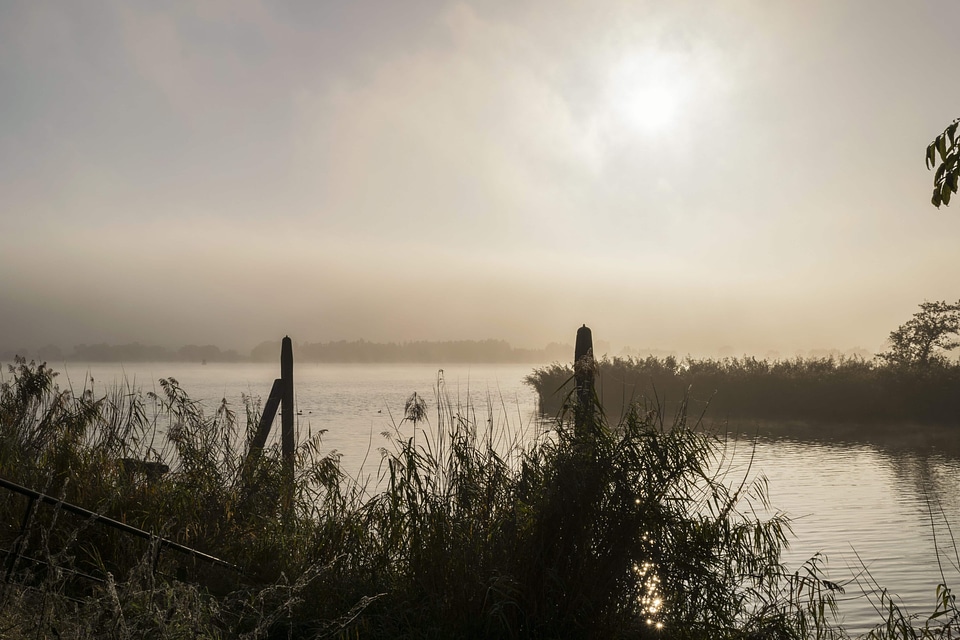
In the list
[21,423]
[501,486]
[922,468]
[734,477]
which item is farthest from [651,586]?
[922,468]

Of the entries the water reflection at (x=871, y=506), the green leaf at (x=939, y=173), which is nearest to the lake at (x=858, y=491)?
the water reflection at (x=871, y=506)

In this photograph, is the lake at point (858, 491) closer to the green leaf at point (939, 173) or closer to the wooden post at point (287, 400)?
the wooden post at point (287, 400)

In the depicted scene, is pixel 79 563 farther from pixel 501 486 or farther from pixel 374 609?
pixel 501 486

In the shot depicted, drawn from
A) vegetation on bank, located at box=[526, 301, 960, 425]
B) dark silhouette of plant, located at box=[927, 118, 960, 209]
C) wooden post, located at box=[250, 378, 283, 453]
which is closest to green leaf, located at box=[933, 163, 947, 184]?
dark silhouette of plant, located at box=[927, 118, 960, 209]

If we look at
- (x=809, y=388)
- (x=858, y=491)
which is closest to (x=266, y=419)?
(x=858, y=491)

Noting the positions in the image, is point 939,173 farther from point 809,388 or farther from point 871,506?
point 809,388

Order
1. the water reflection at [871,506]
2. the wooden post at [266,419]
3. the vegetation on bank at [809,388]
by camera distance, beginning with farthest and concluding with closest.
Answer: the vegetation on bank at [809,388] < the water reflection at [871,506] < the wooden post at [266,419]

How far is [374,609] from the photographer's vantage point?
5281 millimetres

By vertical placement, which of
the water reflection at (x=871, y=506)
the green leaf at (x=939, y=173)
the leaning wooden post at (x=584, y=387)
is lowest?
the water reflection at (x=871, y=506)

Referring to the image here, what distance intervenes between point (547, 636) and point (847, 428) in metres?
29.9

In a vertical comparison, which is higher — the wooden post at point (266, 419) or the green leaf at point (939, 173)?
the green leaf at point (939, 173)

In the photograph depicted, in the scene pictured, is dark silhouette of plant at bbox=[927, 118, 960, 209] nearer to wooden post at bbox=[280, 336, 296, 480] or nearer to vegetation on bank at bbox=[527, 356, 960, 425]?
wooden post at bbox=[280, 336, 296, 480]

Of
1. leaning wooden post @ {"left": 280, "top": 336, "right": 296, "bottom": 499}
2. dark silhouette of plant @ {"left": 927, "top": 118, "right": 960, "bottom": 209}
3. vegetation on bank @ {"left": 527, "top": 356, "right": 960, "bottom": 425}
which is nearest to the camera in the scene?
dark silhouette of plant @ {"left": 927, "top": 118, "right": 960, "bottom": 209}

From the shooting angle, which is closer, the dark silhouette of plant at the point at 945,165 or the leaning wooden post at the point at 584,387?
the dark silhouette of plant at the point at 945,165
